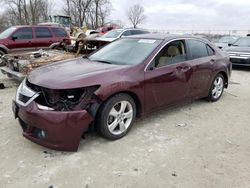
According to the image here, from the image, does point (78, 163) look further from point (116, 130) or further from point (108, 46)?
point (108, 46)

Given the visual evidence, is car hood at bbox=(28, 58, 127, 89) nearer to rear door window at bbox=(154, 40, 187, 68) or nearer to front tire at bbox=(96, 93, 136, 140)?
front tire at bbox=(96, 93, 136, 140)

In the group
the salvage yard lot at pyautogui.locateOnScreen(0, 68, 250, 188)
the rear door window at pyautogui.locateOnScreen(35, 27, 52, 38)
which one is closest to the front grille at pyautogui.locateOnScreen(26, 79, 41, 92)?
the salvage yard lot at pyautogui.locateOnScreen(0, 68, 250, 188)

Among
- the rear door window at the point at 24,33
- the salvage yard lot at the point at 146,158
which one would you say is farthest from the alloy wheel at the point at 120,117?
the rear door window at the point at 24,33

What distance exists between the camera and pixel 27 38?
11.3m

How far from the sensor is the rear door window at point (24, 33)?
11.1 metres

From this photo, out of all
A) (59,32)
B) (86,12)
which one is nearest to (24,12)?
(86,12)

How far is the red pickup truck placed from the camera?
10828 mm

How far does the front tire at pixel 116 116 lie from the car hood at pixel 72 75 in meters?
0.37

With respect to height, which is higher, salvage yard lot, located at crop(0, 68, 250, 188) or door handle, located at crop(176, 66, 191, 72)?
door handle, located at crop(176, 66, 191, 72)

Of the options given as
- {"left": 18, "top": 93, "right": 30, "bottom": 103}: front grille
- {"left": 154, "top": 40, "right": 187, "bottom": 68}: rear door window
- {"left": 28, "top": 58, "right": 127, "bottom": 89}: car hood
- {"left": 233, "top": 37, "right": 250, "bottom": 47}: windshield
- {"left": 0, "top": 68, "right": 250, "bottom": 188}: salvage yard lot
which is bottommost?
{"left": 0, "top": 68, "right": 250, "bottom": 188}: salvage yard lot

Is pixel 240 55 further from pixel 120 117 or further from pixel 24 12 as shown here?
pixel 24 12

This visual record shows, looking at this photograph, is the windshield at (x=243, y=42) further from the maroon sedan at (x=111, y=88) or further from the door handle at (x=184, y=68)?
the door handle at (x=184, y=68)

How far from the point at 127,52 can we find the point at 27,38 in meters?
8.24

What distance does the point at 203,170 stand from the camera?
3.15m
